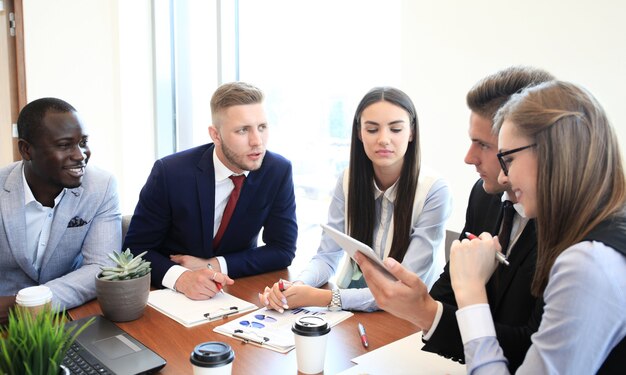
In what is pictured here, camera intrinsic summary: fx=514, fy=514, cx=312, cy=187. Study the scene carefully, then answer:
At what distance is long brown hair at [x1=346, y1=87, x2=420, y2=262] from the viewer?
1.96 m

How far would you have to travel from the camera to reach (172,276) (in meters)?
1.84

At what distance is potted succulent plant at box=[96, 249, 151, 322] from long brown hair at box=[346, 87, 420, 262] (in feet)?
2.81

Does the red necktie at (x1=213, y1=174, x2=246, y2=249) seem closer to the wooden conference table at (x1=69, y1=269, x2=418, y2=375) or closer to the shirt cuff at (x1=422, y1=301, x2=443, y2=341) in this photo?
the wooden conference table at (x1=69, y1=269, x2=418, y2=375)

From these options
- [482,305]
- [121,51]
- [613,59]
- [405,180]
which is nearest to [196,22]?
[121,51]

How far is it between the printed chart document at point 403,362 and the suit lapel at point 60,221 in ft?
4.07

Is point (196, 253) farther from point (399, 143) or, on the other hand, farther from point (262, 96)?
point (399, 143)

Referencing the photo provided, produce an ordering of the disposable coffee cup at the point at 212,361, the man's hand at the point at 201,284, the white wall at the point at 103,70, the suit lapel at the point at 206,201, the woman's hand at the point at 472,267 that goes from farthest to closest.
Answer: the white wall at the point at 103,70
the suit lapel at the point at 206,201
the man's hand at the point at 201,284
the woman's hand at the point at 472,267
the disposable coffee cup at the point at 212,361

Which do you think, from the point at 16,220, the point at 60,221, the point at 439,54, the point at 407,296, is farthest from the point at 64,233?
the point at 439,54

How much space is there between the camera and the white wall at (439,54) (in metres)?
1.97

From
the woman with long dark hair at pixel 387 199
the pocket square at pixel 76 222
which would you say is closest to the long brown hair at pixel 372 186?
the woman with long dark hair at pixel 387 199

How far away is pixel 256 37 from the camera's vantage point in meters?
3.92

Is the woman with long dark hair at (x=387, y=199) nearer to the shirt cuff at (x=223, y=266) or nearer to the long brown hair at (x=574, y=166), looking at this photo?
the shirt cuff at (x=223, y=266)

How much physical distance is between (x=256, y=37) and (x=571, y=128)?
10.6 feet

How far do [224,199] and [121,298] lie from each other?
2.73ft
